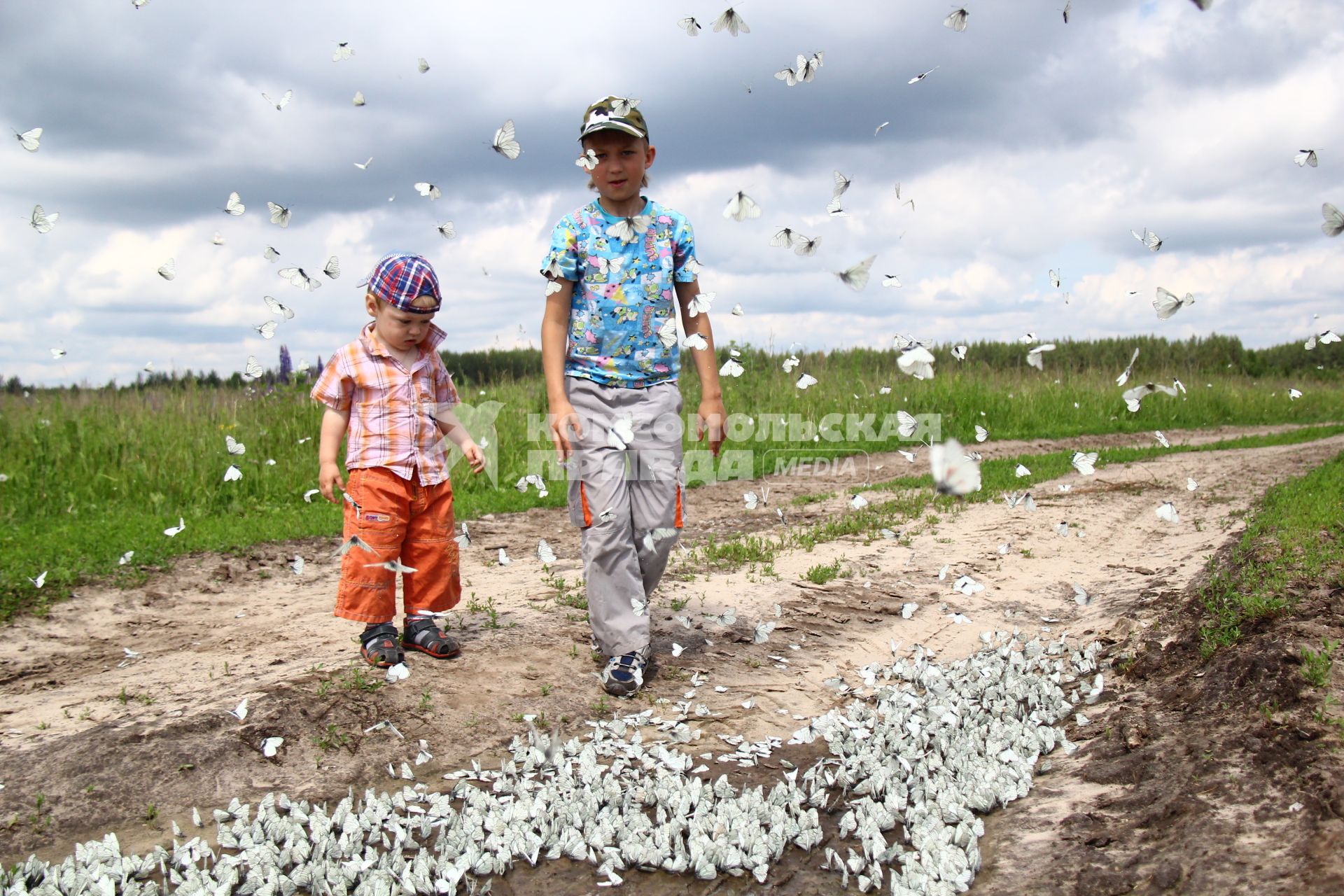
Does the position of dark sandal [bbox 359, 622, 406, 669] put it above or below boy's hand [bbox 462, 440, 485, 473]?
below

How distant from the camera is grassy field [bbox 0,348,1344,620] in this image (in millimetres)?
7172

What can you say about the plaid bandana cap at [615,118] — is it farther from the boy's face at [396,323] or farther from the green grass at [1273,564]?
the green grass at [1273,564]

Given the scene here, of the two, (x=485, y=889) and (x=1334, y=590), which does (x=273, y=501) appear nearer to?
(x=485, y=889)

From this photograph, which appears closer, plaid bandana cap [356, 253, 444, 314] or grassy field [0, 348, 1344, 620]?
plaid bandana cap [356, 253, 444, 314]

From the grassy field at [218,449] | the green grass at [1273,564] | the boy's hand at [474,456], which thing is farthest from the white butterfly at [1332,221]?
the grassy field at [218,449]

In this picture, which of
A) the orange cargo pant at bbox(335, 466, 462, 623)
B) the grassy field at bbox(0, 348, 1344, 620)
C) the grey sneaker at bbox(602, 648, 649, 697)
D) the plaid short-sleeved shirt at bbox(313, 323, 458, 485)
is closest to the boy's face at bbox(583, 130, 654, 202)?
the plaid short-sleeved shirt at bbox(313, 323, 458, 485)

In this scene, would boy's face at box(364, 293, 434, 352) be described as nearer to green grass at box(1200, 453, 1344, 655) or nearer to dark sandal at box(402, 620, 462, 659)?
dark sandal at box(402, 620, 462, 659)

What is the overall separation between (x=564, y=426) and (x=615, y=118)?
4.31 feet

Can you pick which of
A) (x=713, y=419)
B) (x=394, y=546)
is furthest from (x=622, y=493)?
(x=394, y=546)

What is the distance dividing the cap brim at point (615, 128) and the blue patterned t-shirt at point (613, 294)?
35cm

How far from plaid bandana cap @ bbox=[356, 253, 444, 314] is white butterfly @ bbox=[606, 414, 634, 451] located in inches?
41.0

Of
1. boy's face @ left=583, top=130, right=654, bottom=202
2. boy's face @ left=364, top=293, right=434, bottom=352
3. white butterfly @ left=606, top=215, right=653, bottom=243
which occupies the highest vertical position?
boy's face @ left=583, top=130, right=654, bottom=202

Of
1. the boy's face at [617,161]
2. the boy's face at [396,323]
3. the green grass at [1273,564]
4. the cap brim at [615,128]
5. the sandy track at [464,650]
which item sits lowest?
the sandy track at [464,650]

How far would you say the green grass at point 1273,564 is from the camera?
14.2 ft
